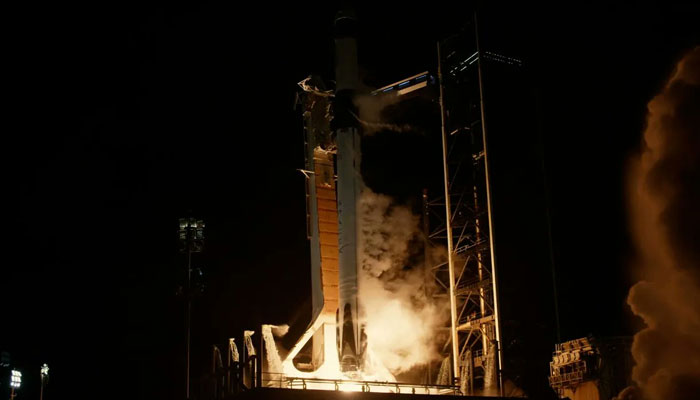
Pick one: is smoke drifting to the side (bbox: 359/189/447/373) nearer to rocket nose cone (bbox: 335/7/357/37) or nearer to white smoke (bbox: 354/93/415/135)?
white smoke (bbox: 354/93/415/135)

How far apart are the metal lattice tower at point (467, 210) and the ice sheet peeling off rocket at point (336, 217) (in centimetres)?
329

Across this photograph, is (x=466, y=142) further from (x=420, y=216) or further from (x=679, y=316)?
(x=679, y=316)

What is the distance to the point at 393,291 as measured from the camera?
2603 cm

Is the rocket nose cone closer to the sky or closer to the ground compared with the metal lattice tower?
closer to the sky

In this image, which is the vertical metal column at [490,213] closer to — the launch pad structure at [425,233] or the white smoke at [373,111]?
the launch pad structure at [425,233]

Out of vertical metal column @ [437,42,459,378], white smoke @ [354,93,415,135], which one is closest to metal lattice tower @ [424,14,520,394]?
vertical metal column @ [437,42,459,378]

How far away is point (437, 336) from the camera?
2780cm

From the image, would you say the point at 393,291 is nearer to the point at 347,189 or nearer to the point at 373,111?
the point at 347,189

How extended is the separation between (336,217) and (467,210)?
4.00 m

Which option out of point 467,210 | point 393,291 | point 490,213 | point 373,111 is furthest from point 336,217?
point 490,213

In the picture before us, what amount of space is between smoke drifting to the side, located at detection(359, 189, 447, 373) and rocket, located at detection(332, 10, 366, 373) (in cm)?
45

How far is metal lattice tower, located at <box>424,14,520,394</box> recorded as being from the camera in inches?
995

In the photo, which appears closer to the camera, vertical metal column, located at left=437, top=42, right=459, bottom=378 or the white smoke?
vertical metal column, located at left=437, top=42, right=459, bottom=378

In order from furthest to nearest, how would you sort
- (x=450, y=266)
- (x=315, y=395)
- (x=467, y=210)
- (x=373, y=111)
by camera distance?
(x=467, y=210)
(x=373, y=111)
(x=450, y=266)
(x=315, y=395)
